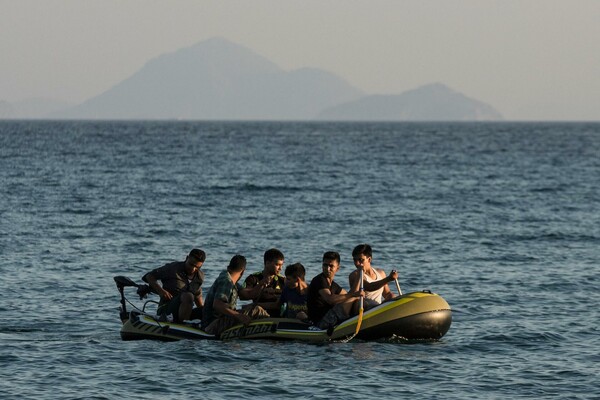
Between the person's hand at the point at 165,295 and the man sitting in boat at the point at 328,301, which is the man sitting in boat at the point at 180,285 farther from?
the man sitting in boat at the point at 328,301

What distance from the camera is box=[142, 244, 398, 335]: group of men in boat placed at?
16016mm

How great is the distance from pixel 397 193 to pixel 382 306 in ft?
104

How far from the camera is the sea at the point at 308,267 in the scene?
14.0 m

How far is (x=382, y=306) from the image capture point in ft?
53.6

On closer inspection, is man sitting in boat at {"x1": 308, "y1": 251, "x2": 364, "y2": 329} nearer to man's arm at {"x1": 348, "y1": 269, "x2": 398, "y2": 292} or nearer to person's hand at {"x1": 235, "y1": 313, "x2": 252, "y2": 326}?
man's arm at {"x1": 348, "y1": 269, "x2": 398, "y2": 292}

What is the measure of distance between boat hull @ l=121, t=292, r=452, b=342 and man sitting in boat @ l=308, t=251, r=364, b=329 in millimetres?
163

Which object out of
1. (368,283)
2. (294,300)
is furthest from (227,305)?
(368,283)

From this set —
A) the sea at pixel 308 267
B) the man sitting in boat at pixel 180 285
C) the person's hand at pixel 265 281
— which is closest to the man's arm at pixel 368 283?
the sea at pixel 308 267

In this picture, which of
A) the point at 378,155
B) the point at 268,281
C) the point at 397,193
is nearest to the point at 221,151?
the point at 378,155

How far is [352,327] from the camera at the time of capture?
637 inches

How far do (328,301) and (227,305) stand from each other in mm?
1639

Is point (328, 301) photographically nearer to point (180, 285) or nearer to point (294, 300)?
point (294, 300)

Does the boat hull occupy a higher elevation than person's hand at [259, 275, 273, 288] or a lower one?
lower

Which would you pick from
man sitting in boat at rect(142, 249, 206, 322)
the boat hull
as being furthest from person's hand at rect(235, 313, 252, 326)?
man sitting in boat at rect(142, 249, 206, 322)
